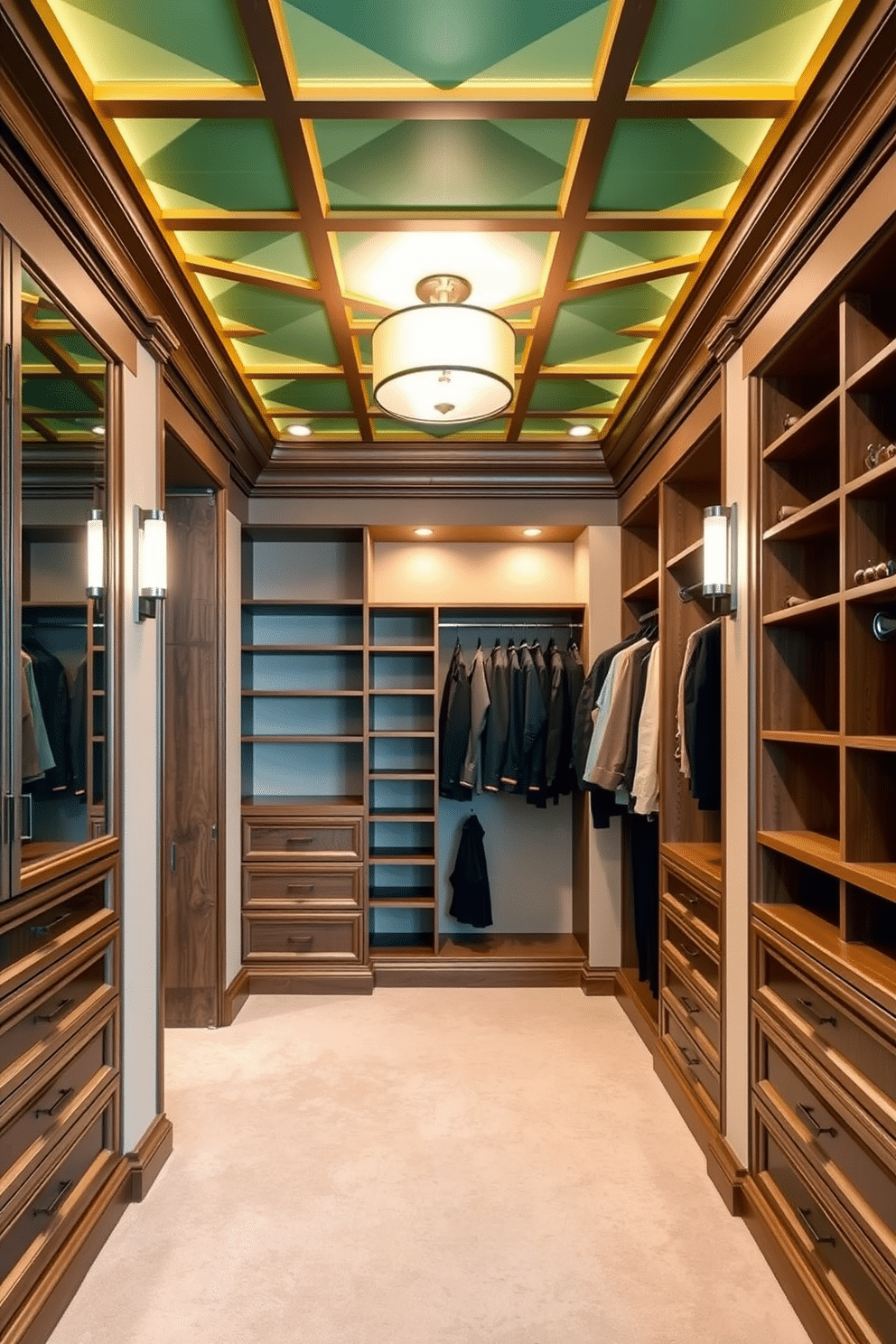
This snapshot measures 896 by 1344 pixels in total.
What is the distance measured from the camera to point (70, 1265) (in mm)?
2176

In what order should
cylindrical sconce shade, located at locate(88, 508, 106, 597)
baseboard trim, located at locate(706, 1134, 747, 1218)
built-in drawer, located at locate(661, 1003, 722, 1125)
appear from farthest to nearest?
built-in drawer, located at locate(661, 1003, 722, 1125) < baseboard trim, located at locate(706, 1134, 747, 1218) < cylindrical sconce shade, located at locate(88, 508, 106, 597)

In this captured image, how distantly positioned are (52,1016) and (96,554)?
3.62ft

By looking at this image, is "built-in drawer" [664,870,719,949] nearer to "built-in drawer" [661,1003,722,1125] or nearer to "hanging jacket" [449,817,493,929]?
"built-in drawer" [661,1003,722,1125]

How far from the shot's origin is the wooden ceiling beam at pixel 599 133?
5.82 ft

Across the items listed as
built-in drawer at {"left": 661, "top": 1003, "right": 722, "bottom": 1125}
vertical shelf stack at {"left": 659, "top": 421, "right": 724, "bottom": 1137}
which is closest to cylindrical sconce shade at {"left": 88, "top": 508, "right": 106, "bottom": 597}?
vertical shelf stack at {"left": 659, "top": 421, "right": 724, "bottom": 1137}

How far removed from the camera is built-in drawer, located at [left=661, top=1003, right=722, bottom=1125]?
9.55ft

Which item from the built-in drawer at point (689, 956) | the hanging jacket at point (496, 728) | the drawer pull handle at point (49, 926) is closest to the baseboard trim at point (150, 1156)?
the drawer pull handle at point (49, 926)

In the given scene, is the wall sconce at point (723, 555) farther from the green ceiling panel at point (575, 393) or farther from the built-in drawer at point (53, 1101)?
the built-in drawer at point (53, 1101)

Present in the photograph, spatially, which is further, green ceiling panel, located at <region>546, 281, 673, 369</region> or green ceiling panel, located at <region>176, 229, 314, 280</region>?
green ceiling panel, located at <region>546, 281, 673, 369</region>

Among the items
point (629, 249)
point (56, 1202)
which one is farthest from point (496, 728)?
point (56, 1202)

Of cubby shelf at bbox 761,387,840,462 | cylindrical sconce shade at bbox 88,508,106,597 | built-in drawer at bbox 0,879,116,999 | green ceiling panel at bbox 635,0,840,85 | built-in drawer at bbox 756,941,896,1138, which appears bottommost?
built-in drawer at bbox 756,941,896,1138

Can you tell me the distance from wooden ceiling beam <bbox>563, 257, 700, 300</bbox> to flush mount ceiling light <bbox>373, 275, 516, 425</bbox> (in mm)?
276

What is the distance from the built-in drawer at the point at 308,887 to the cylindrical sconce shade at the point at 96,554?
2.45 m

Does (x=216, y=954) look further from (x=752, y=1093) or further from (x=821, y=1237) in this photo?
(x=821, y=1237)
